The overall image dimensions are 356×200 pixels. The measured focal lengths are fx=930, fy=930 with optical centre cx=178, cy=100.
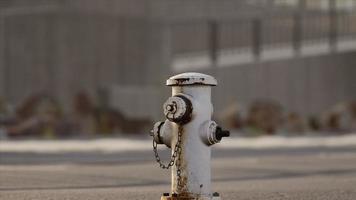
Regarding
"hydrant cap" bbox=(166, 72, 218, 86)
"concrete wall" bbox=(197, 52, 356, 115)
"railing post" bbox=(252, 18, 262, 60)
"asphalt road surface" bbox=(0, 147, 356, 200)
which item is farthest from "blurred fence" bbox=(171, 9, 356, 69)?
"hydrant cap" bbox=(166, 72, 218, 86)

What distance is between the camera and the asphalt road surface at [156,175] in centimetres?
970

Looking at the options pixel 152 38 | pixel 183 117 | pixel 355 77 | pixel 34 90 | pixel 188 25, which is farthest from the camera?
pixel 355 77

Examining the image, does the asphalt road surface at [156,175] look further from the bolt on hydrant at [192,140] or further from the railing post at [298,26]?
the railing post at [298,26]

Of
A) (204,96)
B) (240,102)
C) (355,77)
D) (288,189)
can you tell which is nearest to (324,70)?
(355,77)

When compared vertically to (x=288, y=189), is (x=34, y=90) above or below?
above

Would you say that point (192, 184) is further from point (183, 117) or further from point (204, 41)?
point (204, 41)

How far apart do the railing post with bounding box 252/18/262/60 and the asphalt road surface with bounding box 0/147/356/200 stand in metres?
14.4

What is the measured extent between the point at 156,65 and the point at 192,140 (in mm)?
22162

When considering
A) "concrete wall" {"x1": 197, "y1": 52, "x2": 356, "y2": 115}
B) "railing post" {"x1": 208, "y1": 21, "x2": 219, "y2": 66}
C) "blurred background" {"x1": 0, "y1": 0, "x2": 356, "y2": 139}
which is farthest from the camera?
"railing post" {"x1": 208, "y1": 21, "x2": 219, "y2": 66}

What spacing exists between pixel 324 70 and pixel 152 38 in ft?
33.1

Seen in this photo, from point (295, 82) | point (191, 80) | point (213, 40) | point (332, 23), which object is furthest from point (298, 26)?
point (191, 80)

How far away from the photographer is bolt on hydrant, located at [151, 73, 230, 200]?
746 centimetres

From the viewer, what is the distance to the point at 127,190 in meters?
10.5

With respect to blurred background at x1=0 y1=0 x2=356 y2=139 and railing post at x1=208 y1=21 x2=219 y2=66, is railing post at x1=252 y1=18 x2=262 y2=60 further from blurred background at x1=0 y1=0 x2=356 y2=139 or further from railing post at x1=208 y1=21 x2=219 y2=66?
railing post at x1=208 y1=21 x2=219 y2=66
